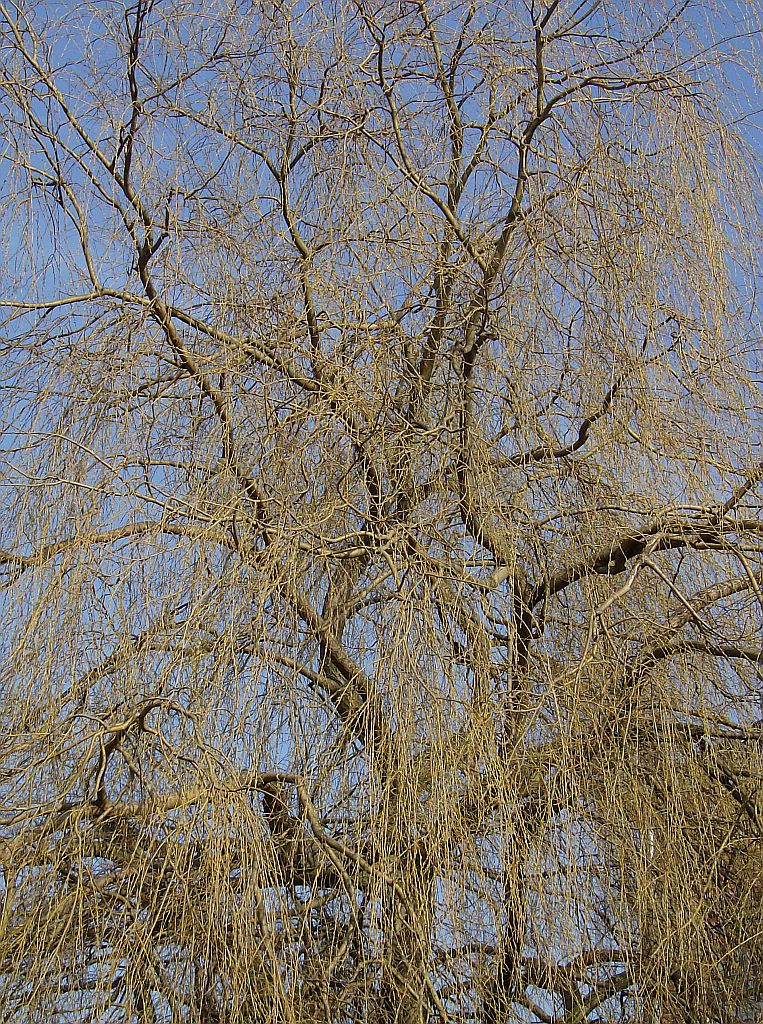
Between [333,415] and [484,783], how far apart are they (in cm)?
96

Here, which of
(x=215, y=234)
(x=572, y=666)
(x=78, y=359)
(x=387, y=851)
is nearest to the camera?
(x=387, y=851)

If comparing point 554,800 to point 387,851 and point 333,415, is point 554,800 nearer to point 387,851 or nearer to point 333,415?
point 387,851

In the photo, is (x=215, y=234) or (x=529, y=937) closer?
(x=529, y=937)

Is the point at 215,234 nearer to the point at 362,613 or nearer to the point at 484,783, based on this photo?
the point at 362,613

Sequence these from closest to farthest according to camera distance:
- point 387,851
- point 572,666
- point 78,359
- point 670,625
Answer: point 387,851 < point 572,666 < point 670,625 < point 78,359

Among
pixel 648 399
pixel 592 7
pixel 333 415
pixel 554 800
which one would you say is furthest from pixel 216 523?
pixel 592 7

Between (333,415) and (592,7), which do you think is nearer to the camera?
(333,415)

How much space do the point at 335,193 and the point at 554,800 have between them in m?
1.82

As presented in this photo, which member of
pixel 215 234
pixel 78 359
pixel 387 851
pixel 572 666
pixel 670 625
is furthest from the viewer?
pixel 215 234

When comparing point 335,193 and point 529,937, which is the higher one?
point 335,193

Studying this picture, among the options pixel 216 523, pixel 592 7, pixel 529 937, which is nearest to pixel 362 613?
pixel 216 523

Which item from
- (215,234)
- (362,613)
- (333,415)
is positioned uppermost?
(215,234)

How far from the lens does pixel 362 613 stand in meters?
2.99

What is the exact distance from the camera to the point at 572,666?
2738 millimetres
